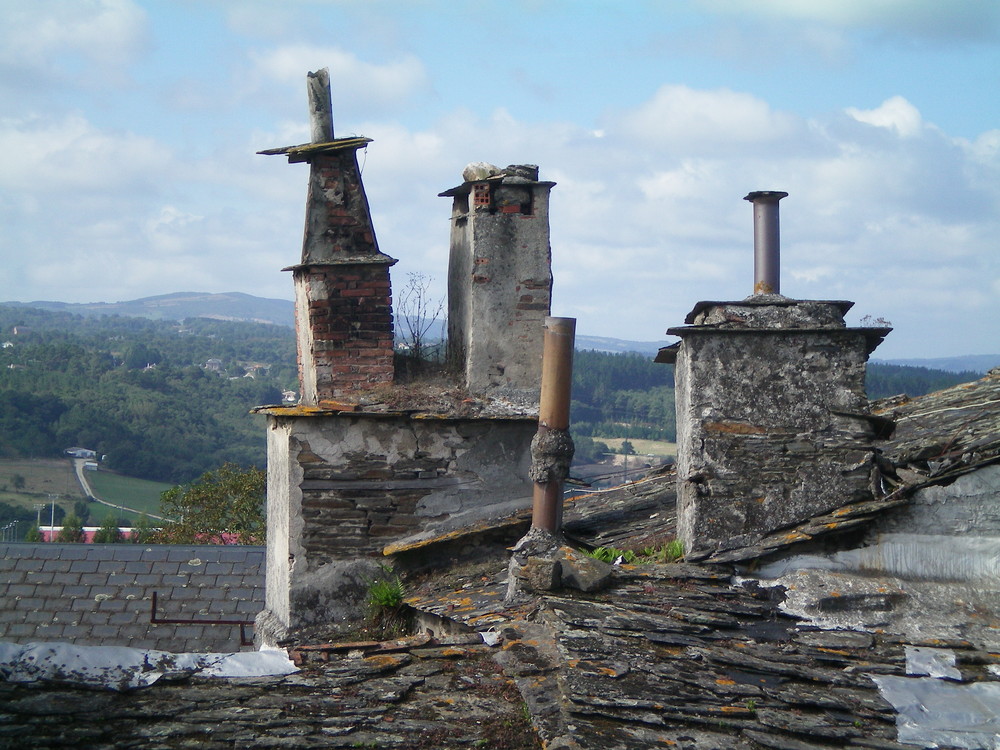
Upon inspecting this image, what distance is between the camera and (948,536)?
24.3ft

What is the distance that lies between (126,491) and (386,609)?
60.9 meters

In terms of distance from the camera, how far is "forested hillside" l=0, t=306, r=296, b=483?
232 feet

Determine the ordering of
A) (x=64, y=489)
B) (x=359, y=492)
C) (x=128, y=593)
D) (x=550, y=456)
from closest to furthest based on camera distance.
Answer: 1. (x=550, y=456)
2. (x=359, y=492)
3. (x=128, y=593)
4. (x=64, y=489)

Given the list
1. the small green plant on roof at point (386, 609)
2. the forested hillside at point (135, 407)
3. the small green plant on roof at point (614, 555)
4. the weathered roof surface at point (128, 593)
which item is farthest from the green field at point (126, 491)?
the small green plant on roof at point (614, 555)

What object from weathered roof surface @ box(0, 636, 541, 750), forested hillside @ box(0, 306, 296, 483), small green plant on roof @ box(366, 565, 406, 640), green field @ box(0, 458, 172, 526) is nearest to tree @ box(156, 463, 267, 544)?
small green plant on roof @ box(366, 565, 406, 640)

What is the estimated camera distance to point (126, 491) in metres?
65.7

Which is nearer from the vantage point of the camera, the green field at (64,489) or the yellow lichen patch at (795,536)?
the yellow lichen patch at (795,536)

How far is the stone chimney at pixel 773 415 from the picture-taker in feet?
25.2

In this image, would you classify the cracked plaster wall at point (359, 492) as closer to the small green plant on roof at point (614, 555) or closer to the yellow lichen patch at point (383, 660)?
the small green plant on roof at point (614, 555)

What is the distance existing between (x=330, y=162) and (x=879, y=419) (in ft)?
16.0

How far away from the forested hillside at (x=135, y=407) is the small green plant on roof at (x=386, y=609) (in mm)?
60528

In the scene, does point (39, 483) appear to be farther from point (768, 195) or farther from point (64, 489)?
point (768, 195)

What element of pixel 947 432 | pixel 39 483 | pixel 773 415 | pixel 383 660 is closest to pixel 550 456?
pixel 773 415

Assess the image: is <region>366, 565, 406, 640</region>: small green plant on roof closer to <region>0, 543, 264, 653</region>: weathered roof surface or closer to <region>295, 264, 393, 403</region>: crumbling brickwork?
<region>295, 264, 393, 403</region>: crumbling brickwork
